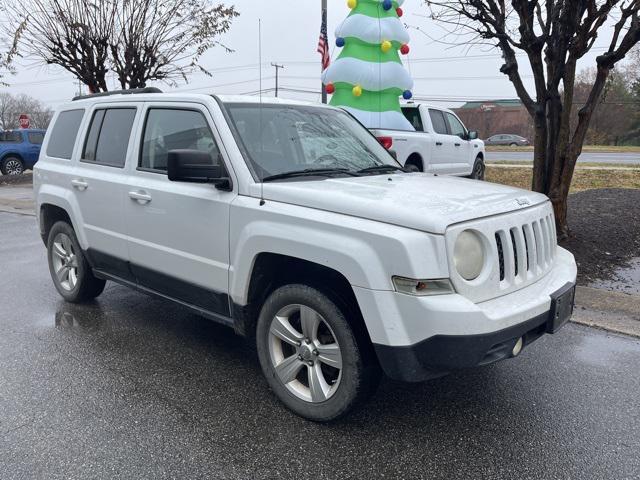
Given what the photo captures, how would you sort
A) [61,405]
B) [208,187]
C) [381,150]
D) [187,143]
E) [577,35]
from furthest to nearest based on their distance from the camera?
[577,35], [381,150], [187,143], [208,187], [61,405]

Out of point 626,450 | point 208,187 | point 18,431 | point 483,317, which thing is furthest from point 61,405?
point 626,450

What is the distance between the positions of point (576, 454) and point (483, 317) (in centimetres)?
96

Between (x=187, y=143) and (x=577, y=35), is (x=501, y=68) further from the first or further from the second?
(x=187, y=143)

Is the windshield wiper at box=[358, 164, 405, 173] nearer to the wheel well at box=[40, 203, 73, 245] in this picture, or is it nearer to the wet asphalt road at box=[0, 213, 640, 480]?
the wet asphalt road at box=[0, 213, 640, 480]

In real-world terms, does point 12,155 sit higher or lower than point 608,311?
higher

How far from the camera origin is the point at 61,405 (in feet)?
10.9

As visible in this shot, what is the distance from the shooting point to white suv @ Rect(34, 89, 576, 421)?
263cm

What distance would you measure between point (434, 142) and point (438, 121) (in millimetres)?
828

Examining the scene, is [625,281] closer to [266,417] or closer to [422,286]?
[422,286]

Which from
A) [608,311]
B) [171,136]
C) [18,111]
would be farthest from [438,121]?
[18,111]

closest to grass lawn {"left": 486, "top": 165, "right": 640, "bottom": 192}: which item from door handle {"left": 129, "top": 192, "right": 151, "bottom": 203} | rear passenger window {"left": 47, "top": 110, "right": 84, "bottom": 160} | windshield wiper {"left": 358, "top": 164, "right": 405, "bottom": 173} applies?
windshield wiper {"left": 358, "top": 164, "right": 405, "bottom": 173}

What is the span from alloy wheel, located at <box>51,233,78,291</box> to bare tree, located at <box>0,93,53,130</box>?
273 feet

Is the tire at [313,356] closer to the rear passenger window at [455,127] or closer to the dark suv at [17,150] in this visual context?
the rear passenger window at [455,127]

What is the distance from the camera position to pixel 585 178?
13.9 m
